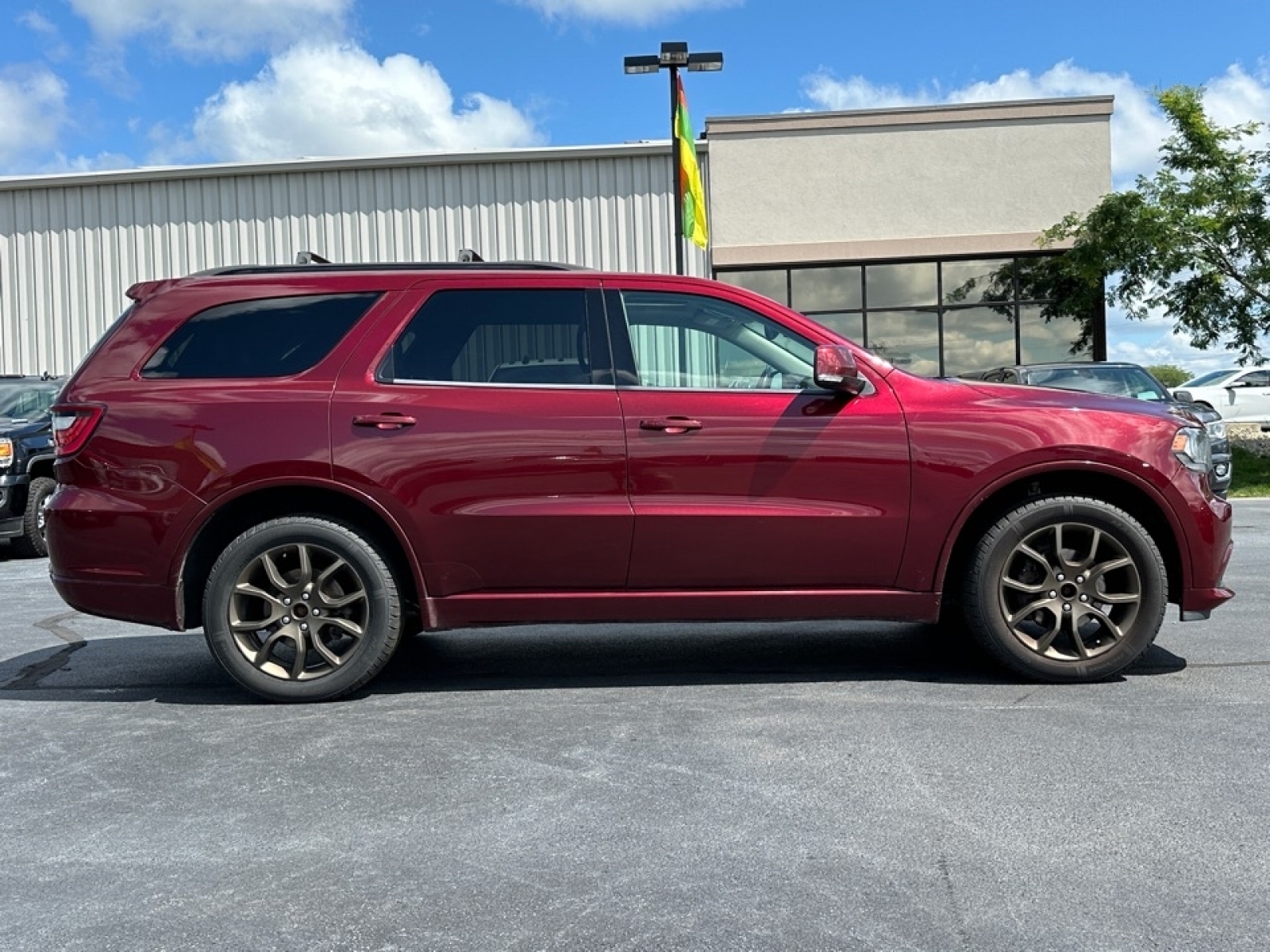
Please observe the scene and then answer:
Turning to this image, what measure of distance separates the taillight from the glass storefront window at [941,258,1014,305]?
810 inches

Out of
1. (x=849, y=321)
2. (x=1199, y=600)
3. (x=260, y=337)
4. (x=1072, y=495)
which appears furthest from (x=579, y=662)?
(x=849, y=321)

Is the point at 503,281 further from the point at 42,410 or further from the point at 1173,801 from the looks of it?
the point at 42,410

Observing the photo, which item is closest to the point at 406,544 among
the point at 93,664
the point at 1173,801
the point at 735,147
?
the point at 93,664

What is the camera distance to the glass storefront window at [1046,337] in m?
23.8

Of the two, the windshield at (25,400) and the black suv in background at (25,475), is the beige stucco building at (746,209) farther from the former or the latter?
the black suv in background at (25,475)

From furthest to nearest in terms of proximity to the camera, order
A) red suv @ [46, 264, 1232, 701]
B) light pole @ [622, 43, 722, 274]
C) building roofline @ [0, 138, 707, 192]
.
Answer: building roofline @ [0, 138, 707, 192], light pole @ [622, 43, 722, 274], red suv @ [46, 264, 1232, 701]

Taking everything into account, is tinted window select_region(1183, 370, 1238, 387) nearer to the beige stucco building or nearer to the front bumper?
the beige stucco building

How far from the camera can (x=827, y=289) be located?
23.8 meters

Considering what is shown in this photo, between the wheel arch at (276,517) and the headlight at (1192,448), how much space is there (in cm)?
320

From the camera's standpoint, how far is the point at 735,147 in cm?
2325

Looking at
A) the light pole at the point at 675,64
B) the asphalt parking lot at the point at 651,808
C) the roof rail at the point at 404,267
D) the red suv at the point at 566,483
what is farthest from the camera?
the light pole at the point at 675,64

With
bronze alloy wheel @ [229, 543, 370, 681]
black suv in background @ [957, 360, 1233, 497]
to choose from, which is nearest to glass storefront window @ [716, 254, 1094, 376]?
black suv in background @ [957, 360, 1233, 497]

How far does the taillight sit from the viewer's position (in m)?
5.11

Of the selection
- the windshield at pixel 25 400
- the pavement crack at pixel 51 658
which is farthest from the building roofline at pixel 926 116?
the pavement crack at pixel 51 658
